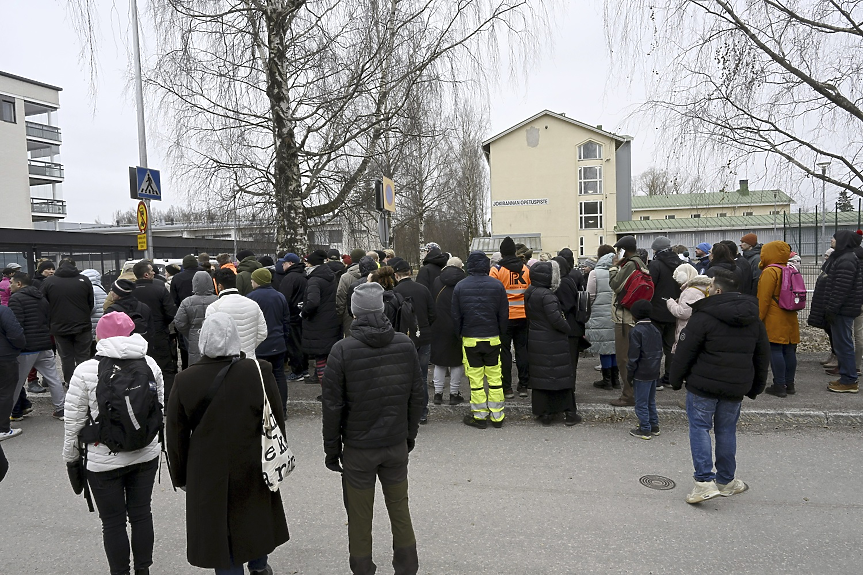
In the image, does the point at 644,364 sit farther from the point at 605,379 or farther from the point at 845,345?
the point at 845,345

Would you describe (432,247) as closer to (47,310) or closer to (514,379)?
(514,379)

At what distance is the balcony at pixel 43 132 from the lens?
46.6 meters

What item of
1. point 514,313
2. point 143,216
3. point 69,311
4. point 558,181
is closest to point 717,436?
point 514,313

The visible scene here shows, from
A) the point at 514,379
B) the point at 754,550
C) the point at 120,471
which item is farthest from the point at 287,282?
the point at 754,550

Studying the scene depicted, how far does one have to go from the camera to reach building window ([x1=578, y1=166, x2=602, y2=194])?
46.0 metres

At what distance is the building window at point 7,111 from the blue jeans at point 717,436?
174 ft

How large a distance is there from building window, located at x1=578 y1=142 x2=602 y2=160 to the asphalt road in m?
42.8

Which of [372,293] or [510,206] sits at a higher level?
[510,206]

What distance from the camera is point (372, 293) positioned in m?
3.52

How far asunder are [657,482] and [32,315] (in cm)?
779

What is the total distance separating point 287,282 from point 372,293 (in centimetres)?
549

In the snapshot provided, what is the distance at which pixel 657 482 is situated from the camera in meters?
4.86

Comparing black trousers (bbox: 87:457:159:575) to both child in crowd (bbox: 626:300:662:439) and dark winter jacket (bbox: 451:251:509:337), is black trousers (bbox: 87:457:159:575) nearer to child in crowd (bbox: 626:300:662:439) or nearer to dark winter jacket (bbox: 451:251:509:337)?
dark winter jacket (bbox: 451:251:509:337)

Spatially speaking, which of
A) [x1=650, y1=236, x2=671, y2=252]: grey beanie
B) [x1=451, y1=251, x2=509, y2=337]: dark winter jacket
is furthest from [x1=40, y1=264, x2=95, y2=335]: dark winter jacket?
[x1=650, y1=236, x2=671, y2=252]: grey beanie
